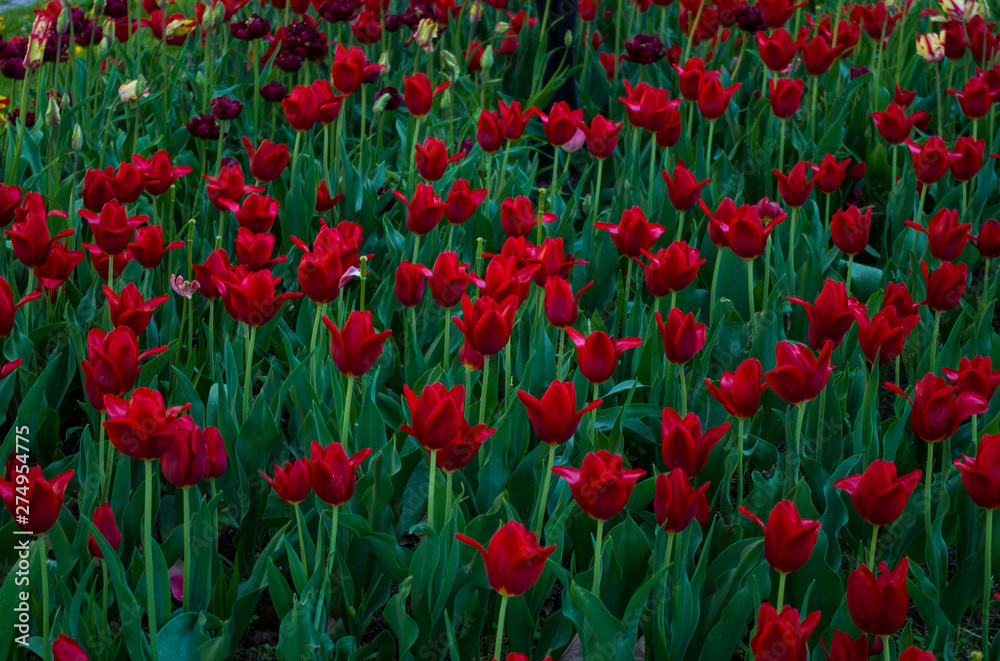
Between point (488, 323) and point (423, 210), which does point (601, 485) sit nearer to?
point (488, 323)

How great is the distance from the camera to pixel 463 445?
1.31m

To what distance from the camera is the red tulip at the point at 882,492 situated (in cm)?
124

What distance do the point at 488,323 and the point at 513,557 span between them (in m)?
0.46

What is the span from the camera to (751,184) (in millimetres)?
3137

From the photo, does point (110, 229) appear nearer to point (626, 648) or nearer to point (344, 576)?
point (344, 576)

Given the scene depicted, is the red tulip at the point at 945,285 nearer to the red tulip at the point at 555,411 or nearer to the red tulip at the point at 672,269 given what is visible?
the red tulip at the point at 672,269

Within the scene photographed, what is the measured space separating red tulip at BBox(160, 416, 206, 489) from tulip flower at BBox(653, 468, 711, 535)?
60cm

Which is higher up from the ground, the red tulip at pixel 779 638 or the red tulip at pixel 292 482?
the red tulip at pixel 779 638

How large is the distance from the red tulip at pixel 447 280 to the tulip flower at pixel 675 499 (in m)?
0.60

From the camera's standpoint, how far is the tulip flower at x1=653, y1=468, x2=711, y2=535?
4.09 ft

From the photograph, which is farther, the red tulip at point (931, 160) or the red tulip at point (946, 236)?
the red tulip at point (931, 160)

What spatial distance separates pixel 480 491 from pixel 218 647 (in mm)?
509

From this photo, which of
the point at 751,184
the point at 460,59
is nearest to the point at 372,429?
the point at 751,184

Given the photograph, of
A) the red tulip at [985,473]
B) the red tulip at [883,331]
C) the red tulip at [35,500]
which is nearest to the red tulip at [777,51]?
the red tulip at [883,331]
